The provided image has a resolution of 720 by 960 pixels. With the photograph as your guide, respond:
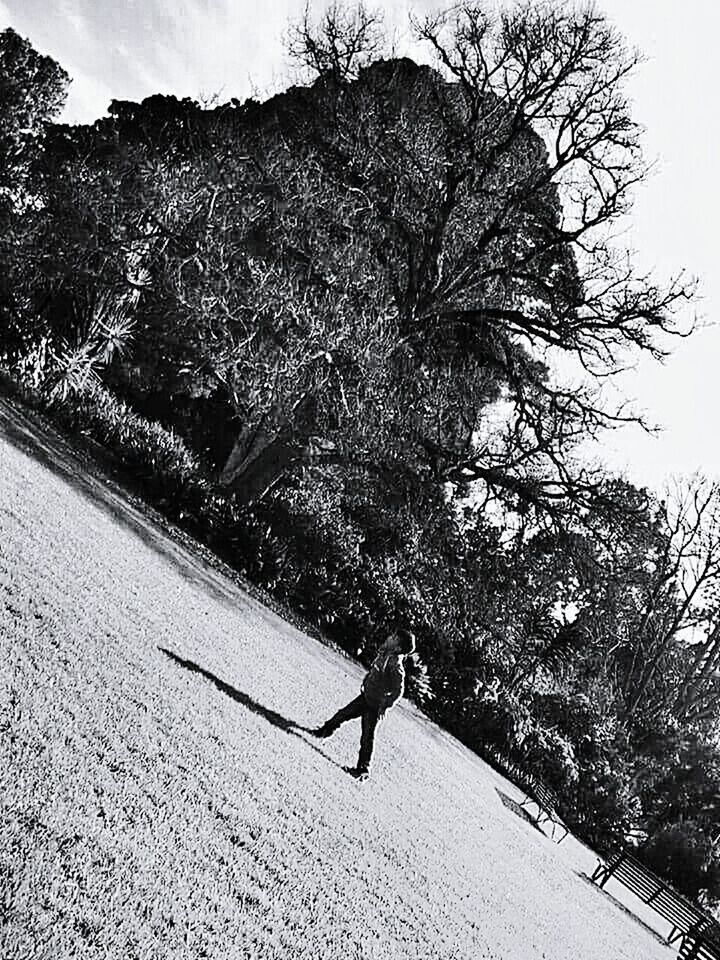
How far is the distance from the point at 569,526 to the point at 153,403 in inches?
419

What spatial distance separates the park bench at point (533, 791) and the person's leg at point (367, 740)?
7.62 m

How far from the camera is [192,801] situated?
4664mm

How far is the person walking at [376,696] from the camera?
8172mm

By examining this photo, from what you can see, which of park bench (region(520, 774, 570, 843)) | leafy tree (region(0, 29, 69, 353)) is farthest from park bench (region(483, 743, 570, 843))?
leafy tree (region(0, 29, 69, 353))

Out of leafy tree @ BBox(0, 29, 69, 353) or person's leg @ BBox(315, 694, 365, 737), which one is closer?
person's leg @ BBox(315, 694, 365, 737)

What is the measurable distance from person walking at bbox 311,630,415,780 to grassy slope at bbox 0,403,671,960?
288mm

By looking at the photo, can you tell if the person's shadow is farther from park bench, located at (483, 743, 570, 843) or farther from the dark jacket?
park bench, located at (483, 743, 570, 843)

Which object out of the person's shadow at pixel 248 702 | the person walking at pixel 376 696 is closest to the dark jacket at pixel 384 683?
the person walking at pixel 376 696

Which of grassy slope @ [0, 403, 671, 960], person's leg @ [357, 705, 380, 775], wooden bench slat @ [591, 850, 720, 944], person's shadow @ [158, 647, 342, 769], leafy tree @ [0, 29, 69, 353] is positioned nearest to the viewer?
grassy slope @ [0, 403, 671, 960]

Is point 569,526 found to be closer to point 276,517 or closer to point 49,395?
point 276,517

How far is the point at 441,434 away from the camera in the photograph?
18.8 metres

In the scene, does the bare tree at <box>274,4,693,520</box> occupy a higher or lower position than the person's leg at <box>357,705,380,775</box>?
higher

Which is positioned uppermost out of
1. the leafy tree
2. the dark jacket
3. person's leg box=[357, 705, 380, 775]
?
the leafy tree

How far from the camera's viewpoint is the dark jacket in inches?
328
